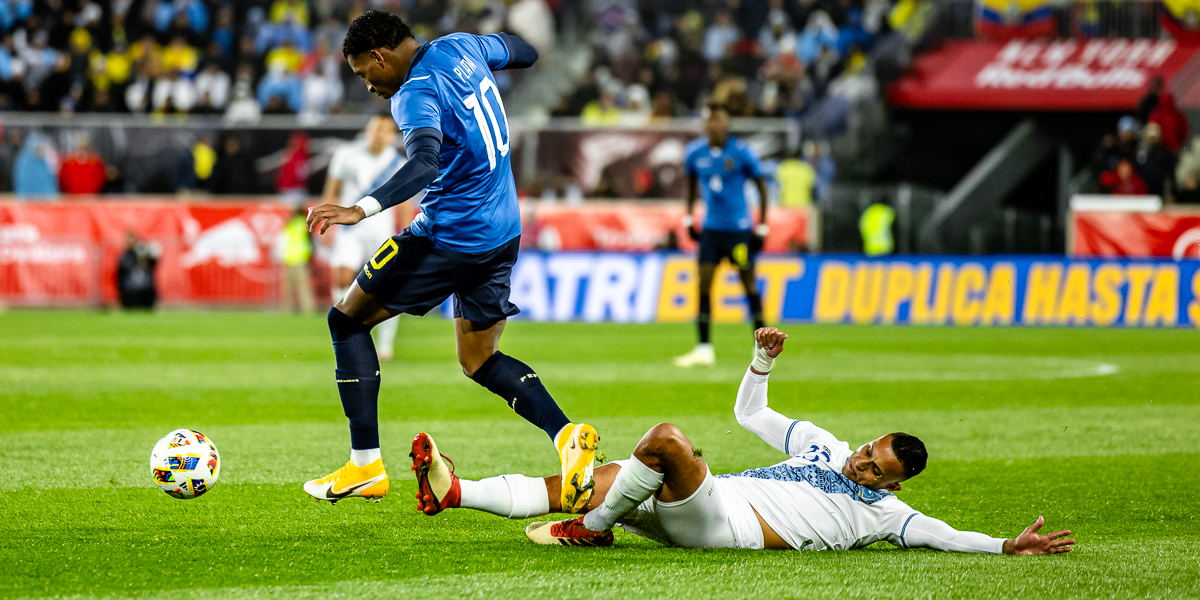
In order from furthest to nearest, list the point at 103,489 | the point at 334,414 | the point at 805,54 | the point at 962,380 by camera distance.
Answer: the point at 805,54 → the point at 962,380 → the point at 334,414 → the point at 103,489

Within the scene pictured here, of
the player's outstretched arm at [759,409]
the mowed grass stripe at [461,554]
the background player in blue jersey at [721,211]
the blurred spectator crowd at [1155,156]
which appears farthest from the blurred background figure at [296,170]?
the player's outstretched arm at [759,409]

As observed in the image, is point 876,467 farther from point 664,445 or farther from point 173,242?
point 173,242

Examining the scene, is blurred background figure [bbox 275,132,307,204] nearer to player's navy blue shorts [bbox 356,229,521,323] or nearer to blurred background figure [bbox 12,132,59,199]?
blurred background figure [bbox 12,132,59,199]

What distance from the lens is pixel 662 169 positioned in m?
19.8

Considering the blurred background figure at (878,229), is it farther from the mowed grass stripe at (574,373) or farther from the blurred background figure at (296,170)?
the blurred background figure at (296,170)

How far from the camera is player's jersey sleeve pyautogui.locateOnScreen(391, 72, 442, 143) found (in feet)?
15.3

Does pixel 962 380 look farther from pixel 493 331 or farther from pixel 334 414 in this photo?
pixel 493 331

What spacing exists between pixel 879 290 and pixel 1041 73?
22.4 ft

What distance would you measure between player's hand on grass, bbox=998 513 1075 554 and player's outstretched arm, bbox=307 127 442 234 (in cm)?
240

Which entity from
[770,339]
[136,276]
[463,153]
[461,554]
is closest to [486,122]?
[463,153]

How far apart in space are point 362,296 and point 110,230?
16513mm

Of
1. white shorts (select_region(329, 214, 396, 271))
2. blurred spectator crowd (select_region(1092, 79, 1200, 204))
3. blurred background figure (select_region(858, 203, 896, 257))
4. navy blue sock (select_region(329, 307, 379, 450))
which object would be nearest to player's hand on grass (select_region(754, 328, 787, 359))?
navy blue sock (select_region(329, 307, 379, 450))

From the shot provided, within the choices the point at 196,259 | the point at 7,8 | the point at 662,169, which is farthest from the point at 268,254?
the point at 7,8

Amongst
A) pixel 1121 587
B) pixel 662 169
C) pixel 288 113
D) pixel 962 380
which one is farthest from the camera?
pixel 288 113
